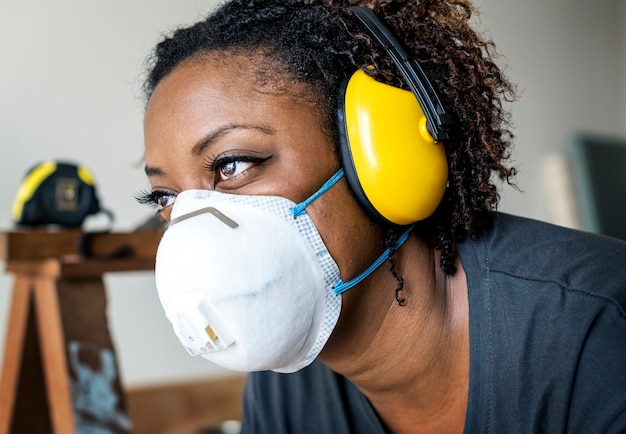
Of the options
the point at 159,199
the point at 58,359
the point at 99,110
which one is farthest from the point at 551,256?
the point at 99,110

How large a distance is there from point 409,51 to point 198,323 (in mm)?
483

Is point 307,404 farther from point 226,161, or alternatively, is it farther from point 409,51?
point 409,51

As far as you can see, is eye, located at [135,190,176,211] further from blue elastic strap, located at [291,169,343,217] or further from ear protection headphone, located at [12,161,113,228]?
ear protection headphone, located at [12,161,113,228]

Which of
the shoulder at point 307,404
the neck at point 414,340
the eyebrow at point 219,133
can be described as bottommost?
the shoulder at point 307,404

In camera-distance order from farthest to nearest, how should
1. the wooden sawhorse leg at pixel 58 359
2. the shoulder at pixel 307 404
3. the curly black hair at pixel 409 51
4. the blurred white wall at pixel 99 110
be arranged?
the blurred white wall at pixel 99 110
the wooden sawhorse leg at pixel 58 359
the shoulder at pixel 307 404
the curly black hair at pixel 409 51

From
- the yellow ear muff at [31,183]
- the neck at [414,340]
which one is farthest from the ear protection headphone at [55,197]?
the neck at [414,340]

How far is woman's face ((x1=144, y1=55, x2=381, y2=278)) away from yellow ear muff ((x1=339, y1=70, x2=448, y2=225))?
0.03 meters

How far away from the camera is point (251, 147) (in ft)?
3.16

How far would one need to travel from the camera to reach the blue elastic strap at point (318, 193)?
97cm

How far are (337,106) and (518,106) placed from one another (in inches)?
119

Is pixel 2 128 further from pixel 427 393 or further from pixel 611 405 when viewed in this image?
pixel 611 405

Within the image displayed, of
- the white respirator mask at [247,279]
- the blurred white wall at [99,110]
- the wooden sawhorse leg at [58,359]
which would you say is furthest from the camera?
the blurred white wall at [99,110]

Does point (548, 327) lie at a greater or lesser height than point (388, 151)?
lesser

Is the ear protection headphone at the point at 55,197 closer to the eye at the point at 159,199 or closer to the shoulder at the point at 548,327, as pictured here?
the eye at the point at 159,199
